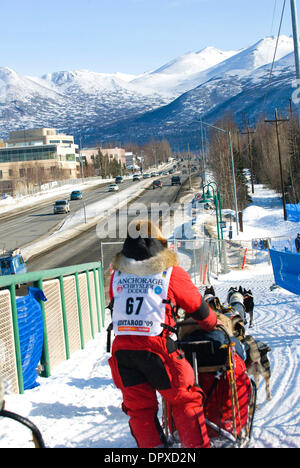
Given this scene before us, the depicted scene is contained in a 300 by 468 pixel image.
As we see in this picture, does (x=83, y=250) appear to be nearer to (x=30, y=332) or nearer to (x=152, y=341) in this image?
(x=30, y=332)

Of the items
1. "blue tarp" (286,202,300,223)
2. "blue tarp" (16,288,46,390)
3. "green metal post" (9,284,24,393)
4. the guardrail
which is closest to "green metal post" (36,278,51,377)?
the guardrail

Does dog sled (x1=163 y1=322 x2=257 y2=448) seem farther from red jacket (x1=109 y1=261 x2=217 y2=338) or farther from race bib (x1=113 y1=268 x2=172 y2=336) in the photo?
race bib (x1=113 y1=268 x2=172 y2=336)

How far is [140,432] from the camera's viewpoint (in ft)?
13.3

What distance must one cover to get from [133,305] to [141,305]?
0.22 ft

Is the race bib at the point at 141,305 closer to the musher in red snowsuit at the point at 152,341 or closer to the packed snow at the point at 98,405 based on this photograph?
the musher in red snowsuit at the point at 152,341

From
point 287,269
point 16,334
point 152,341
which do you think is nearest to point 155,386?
point 152,341

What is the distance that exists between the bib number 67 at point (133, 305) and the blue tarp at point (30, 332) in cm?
291

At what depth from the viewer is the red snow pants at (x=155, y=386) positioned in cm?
386

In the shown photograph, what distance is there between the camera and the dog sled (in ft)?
14.0

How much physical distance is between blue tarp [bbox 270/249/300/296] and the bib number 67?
10.6 metres

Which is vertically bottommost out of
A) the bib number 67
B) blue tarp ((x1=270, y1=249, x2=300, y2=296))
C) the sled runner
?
blue tarp ((x1=270, y1=249, x2=300, y2=296))

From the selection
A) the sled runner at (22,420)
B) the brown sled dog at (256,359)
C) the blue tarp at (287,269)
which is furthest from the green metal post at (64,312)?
the blue tarp at (287,269)

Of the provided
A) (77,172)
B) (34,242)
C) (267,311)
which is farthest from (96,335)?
(77,172)

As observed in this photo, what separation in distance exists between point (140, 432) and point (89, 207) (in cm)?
6249
